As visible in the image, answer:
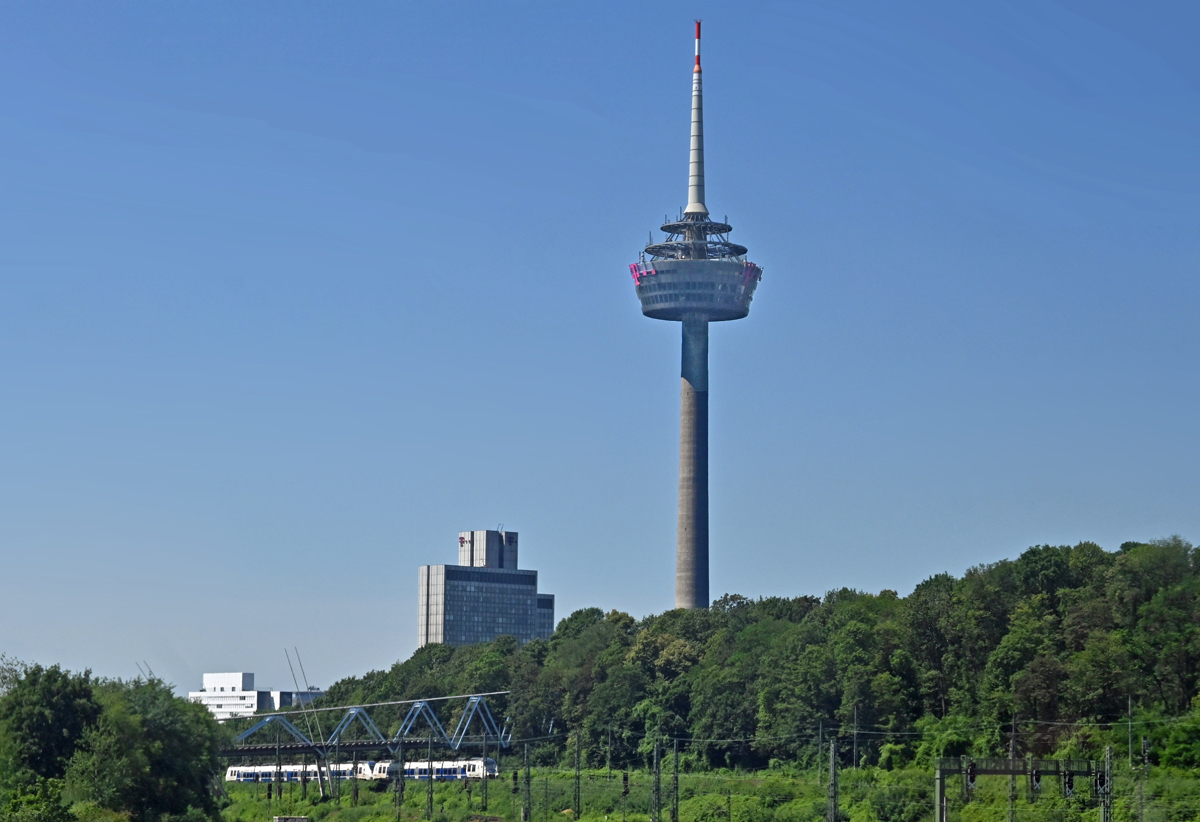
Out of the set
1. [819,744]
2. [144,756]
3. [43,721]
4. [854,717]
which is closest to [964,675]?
[854,717]

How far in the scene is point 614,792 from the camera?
159250mm

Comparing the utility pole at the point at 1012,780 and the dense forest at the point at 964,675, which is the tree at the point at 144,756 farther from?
the dense forest at the point at 964,675

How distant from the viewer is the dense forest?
13475 centimetres

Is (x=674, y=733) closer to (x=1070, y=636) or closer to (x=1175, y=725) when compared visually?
(x=1070, y=636)

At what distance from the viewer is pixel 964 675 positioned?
151250 millimetres

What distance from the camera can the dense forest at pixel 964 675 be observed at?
135 meters

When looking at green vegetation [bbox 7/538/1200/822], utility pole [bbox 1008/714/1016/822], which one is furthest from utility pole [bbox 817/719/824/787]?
utility pole [bbox 1008/714/1016/822]

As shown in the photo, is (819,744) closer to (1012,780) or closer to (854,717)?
(854,717)

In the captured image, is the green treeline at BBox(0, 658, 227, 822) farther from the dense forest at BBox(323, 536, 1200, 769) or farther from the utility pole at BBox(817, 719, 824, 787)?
the dense forest at BBox(323, 536, 1200, 769)

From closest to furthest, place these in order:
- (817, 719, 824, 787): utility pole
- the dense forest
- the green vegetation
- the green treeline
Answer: the green treeline < the green vegetation < the dense forest < (817, 719, 824, 787): utility pole

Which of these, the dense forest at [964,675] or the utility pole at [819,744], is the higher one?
the dense forest at [964,675]

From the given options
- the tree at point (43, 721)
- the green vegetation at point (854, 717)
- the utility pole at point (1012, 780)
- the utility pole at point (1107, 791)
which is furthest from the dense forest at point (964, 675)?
the tree at point (43, 721)

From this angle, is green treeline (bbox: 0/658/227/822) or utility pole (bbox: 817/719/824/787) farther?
utility pole (bbox: 817/719/824/787)

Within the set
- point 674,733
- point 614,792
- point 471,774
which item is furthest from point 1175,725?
point 471,774
